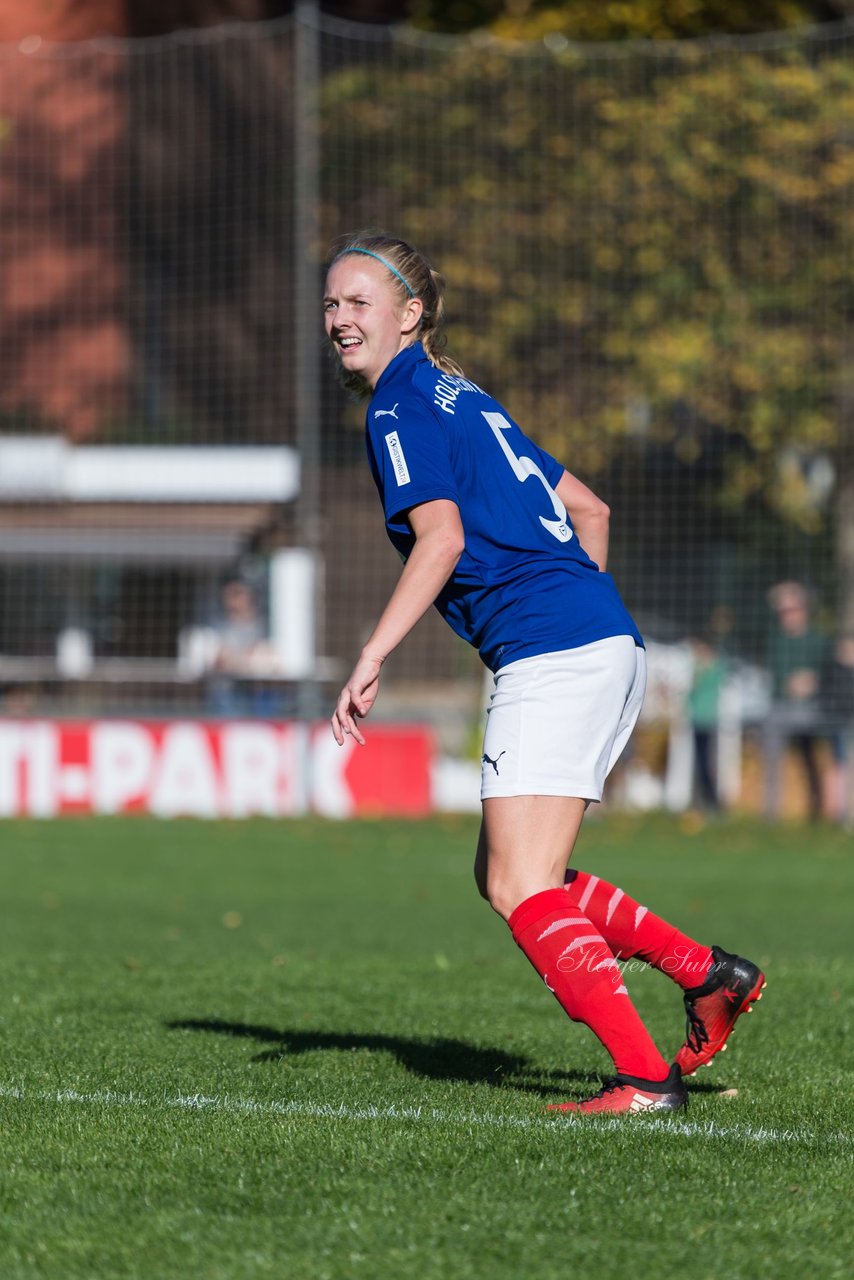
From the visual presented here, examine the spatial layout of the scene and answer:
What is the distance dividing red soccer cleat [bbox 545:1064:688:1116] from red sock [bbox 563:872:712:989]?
0.99 feet

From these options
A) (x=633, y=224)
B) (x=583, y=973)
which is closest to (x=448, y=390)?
(x=583, y=973)

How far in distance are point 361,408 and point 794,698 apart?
16.5 ft

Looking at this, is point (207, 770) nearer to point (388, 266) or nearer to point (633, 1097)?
point (388, 266)

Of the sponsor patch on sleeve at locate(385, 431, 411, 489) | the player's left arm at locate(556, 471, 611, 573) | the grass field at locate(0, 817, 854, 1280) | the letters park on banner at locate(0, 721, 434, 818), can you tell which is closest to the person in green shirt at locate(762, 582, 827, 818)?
the letters park on banner at locate(0, 721, 434, 818)

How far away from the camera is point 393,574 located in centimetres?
1847

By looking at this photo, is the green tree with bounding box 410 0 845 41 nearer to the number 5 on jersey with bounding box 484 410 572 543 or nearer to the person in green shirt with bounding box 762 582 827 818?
the person in green shirt with bounding box 762 582 827 818

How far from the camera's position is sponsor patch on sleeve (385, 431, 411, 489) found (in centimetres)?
414

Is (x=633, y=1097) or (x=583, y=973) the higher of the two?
(x=583, y=973)

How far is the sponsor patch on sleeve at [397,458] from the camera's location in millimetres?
4141

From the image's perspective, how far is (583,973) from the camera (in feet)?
13.7

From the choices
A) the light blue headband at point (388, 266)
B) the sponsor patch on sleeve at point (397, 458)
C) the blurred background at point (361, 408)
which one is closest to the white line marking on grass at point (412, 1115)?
the sponsor patch on sleeve at point (397, 458)

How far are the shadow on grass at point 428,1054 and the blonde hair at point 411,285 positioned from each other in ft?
5.90

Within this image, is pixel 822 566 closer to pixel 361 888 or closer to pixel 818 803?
pixel 818 803

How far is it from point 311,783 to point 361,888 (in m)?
4.90
